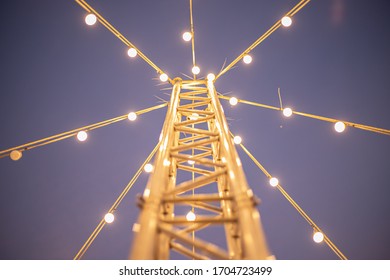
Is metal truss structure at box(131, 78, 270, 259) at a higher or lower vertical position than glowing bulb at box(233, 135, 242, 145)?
lower

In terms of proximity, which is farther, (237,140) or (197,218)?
(237,140)

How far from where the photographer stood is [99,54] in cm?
1063

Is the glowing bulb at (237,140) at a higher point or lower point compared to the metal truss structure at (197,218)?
higher

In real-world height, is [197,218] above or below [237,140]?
below

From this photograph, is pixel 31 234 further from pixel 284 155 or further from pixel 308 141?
pixel 308 141

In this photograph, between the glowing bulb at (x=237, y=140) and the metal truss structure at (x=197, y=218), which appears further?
the glowing bulb at (x=237, y=140)

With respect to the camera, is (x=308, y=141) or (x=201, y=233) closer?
(x=308, y=141)

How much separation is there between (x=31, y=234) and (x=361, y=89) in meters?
14.8

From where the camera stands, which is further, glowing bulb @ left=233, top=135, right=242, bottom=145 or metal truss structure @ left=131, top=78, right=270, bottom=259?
glowing bulb @ left=233, top=135, right=242, bottom=145

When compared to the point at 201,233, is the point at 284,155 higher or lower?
higher
